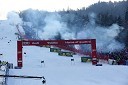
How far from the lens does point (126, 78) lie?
3222 centimetres

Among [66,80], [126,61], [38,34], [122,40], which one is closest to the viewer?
[66,80]

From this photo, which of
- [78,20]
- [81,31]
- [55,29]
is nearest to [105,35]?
[81,31]

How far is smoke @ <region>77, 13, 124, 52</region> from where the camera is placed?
58.0 m

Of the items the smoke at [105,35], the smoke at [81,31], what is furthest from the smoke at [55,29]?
the smoke at [105,35]

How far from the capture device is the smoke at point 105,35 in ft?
190

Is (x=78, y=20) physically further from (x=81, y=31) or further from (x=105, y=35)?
(x=105, y=35)

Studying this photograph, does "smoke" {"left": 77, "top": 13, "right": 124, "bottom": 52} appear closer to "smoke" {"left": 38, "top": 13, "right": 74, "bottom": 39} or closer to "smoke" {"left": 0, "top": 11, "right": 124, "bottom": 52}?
"smoke" {"left": 0, "top": 11, "right": 124, "bottom": 52}

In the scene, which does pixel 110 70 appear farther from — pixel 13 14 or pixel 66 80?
pixel 13 14

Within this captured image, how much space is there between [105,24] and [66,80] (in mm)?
37243

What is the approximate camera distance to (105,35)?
64.0m

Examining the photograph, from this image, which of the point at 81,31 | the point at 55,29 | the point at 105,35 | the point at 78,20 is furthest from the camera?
the point at 78,20

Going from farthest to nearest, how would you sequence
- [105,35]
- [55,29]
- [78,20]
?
1. [78,20]
2. [55,29]
3. [105,35]

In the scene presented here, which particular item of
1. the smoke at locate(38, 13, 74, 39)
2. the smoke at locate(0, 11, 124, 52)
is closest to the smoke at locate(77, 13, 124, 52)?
the smoke at locate(0, 11, 124, 52)

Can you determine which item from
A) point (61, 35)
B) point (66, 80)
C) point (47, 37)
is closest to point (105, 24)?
point (61, 35)
